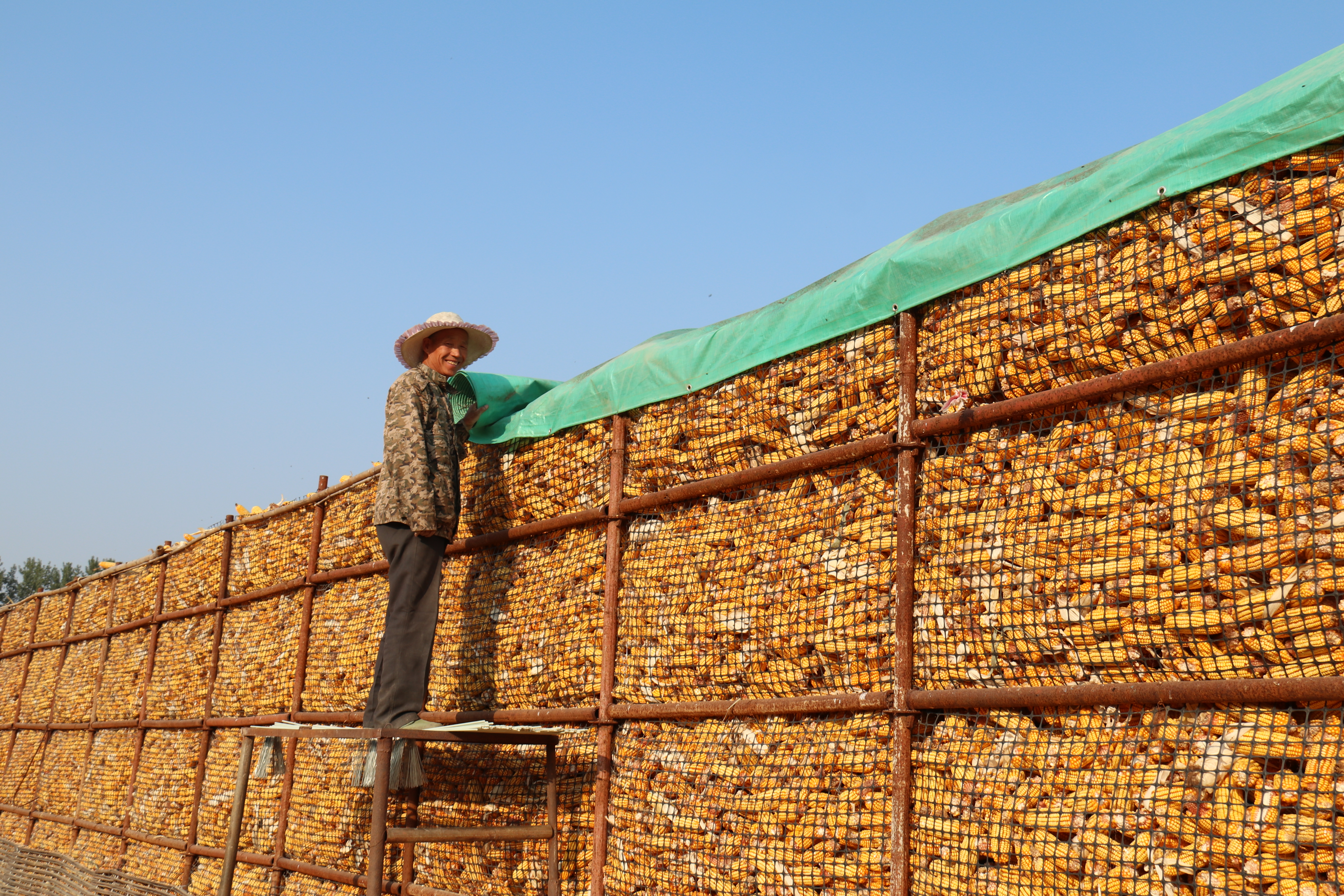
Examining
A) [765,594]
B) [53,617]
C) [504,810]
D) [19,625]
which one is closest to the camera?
[765,594]

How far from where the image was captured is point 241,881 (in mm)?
8422

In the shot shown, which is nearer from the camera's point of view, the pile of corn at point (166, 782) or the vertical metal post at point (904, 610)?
the vertical metal post at point (904, 610)

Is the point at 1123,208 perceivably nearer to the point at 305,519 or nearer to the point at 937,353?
the point at 937,353

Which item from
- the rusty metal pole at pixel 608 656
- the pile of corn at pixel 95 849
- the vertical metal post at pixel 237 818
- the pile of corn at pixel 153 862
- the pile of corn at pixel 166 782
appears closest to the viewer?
the rusty metal pole at pixel 608 656

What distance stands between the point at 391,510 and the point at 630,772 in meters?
1.89

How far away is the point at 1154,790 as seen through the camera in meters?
3.25

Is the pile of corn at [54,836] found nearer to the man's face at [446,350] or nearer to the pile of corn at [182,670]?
the pile of corn at [182,670]

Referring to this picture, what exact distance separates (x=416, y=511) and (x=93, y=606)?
9127 millimetres

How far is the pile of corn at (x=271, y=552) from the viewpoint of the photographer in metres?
8.81

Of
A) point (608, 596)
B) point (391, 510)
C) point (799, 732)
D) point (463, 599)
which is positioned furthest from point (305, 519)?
point (799, 732)

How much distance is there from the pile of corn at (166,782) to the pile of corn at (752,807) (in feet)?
19.0

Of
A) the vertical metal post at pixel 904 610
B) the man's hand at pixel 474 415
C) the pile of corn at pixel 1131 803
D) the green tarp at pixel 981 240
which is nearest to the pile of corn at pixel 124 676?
the man's hand at pixel 474 415

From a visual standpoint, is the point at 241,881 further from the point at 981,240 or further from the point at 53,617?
the point at 53,617

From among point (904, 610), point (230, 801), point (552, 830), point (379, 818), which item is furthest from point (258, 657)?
point (904, 610)
